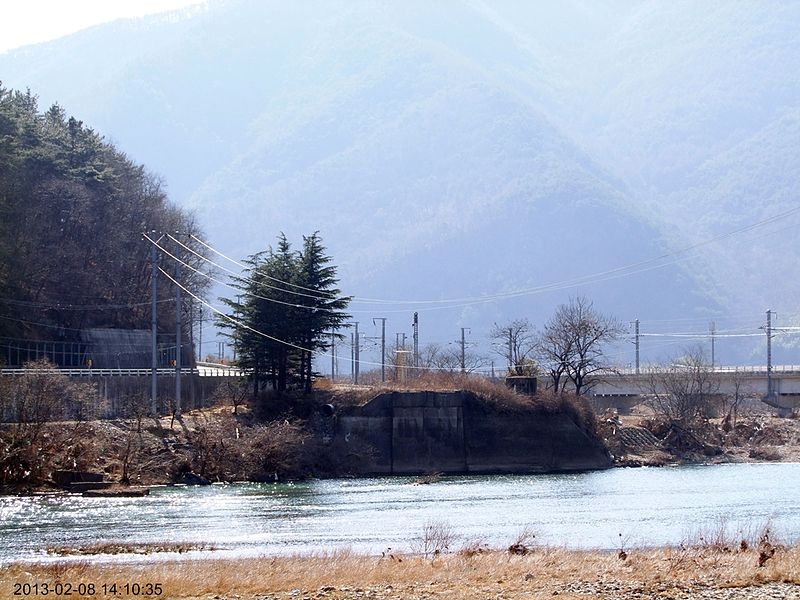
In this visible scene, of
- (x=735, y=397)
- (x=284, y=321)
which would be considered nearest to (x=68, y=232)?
(x=284, y=321)

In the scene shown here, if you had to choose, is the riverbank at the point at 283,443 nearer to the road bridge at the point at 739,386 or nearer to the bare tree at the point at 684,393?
the bare tree at the point at 684,393

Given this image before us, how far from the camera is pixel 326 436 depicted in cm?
8000

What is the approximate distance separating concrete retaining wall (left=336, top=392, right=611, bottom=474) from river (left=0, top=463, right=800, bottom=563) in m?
5.20

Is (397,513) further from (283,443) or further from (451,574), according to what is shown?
(451,574)

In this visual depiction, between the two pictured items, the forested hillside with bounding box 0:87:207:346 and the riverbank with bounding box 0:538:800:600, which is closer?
the riverbank with bounding box 0:538:800:600

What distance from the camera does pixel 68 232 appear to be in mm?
99375

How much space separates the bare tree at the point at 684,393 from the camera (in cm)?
10388

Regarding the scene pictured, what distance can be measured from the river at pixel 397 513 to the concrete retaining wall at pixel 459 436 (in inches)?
205

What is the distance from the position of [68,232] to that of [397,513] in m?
54.4

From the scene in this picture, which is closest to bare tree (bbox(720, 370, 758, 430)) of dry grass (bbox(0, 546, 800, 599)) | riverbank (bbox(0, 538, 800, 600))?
riverbank (bbox(0, 538, 800, 600))

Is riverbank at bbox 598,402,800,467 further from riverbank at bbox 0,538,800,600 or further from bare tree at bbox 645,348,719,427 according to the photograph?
riverbank at bbox 0,538,800,600

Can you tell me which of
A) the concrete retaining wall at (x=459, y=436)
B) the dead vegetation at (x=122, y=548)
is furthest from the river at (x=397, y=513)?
the concrete retaining wall at (x=459, y=436)

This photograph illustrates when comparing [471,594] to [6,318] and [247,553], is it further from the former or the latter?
[6,318]

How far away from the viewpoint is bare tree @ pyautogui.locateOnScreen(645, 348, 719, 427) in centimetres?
10388
